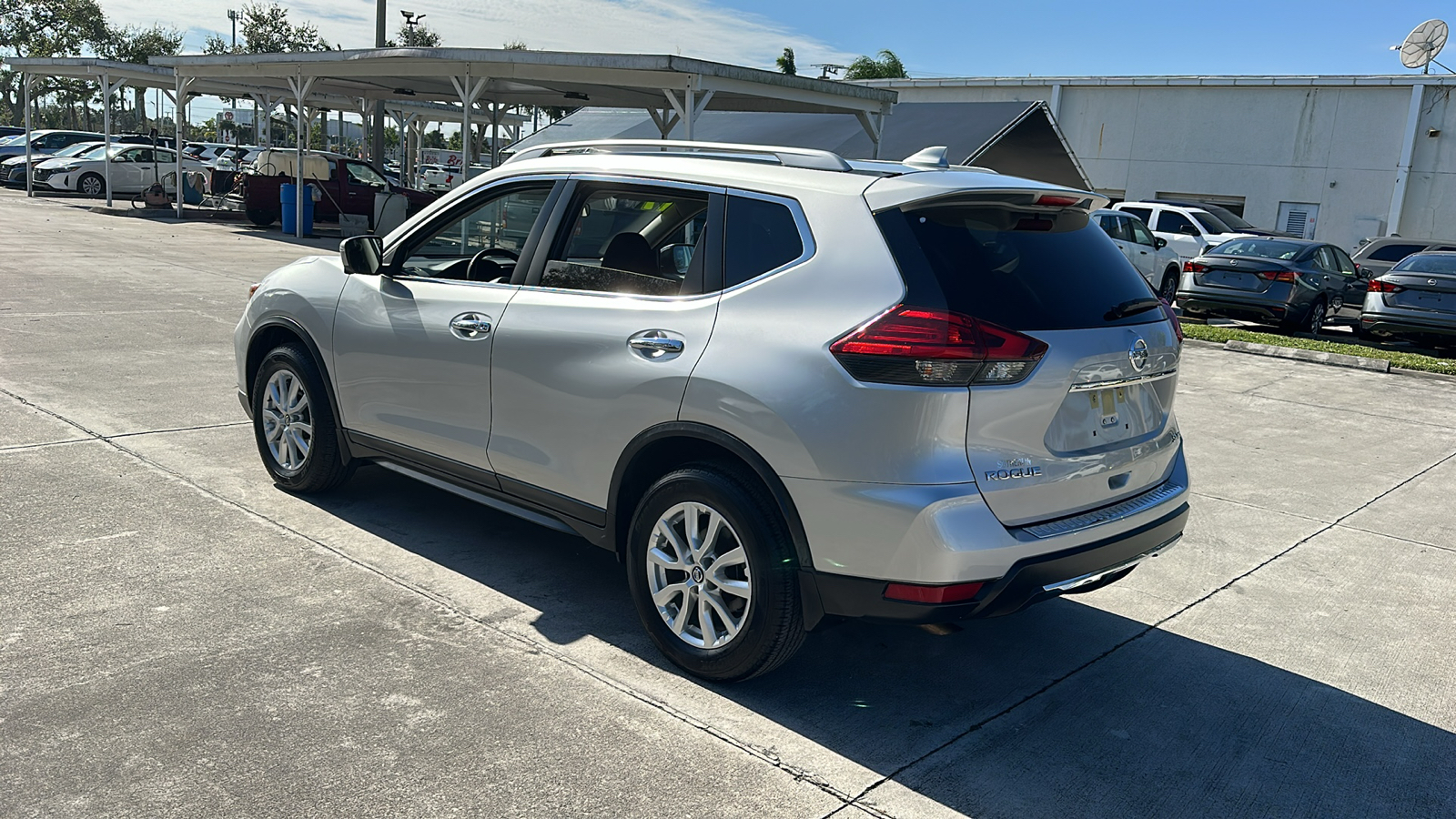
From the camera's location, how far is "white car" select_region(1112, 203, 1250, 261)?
2141 centimetres

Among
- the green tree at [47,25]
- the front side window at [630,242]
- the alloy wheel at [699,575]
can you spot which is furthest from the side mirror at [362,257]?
the green tree at [47,25]

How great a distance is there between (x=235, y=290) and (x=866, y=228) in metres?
12.1

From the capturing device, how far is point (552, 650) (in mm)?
4031

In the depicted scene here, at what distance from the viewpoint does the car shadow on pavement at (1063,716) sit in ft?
11.0

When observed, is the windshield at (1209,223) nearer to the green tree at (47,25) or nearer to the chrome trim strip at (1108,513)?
the chrome trim strip at (1108,513)

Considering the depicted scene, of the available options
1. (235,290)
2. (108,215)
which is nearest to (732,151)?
(235,290)

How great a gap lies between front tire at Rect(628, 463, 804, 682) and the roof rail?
3.76 feet

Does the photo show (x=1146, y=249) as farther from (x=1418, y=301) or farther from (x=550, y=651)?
(x=550, y=651)

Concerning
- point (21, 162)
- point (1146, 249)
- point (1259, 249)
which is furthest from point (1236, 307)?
point (21, 162)

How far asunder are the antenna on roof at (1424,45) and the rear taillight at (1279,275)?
17255 millimetres

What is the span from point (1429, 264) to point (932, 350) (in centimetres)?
1480

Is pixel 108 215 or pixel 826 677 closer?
pixel 826 677

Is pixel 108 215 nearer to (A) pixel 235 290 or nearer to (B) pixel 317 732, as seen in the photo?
(A) pixel 235 290

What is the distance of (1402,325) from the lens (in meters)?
14.8
